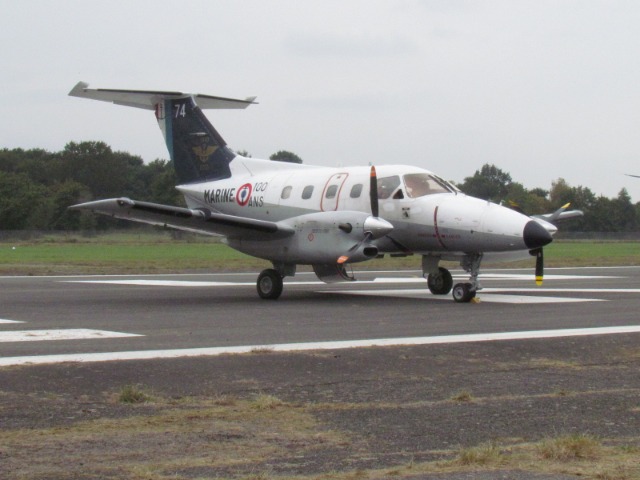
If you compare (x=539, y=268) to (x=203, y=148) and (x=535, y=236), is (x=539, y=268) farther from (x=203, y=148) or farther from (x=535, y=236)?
(x=203, y=148)

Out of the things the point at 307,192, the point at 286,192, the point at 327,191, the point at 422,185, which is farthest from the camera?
the point at 286,192

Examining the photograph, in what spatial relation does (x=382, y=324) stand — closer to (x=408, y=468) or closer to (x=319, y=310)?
(x=319, y=310)

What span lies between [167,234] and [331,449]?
70.8 metres

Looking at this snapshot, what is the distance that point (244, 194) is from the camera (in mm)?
22531

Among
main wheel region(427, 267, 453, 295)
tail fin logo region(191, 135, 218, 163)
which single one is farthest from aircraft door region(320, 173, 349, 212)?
tail fin logo region(191, 135, 218, 163)

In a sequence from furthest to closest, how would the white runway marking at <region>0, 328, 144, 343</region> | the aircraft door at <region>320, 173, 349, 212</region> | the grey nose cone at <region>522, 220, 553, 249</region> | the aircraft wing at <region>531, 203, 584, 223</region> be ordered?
the aircraft wing at <region>531, 203, 584, 223</region>
the aircraft door at <region>320, 173, 349, 212</region>
the grey nose cone at <region>522, 220, 553, 249</region>
the white runway marking at <region>0, 328, 144, 343</region>

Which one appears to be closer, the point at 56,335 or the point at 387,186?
the point at 56,335

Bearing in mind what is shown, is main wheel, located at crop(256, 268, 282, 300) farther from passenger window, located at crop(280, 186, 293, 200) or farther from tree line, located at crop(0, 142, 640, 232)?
tree line, located at crop(0, 142, 640, 232)

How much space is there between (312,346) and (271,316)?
437cm

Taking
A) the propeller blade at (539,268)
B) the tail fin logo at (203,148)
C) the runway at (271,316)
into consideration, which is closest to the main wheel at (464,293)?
the runway at (271,316)

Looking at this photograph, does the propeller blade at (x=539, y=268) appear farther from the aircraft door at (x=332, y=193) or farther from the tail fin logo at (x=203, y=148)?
the tail fin logo at (x=203, y=148)

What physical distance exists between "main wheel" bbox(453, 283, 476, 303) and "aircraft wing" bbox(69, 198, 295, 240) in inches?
142

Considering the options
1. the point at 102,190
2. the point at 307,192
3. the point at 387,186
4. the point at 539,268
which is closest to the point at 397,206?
the point at 387,186

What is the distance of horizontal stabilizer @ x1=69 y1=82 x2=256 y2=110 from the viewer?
22.8 metres
